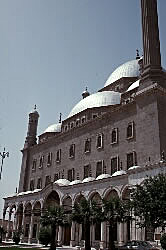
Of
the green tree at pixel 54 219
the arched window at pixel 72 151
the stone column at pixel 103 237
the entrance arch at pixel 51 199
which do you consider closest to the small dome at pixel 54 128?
the arched window at pixel 72 151

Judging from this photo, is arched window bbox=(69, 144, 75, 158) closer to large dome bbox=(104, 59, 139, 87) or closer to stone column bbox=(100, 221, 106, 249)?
stone column bbox=(100, 221, 106, 249)

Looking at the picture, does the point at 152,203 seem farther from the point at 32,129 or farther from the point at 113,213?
the point at 32,129

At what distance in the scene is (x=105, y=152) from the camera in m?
30.5

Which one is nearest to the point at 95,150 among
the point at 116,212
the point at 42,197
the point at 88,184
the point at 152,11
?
the point at 88,184

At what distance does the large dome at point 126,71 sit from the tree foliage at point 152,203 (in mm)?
25756

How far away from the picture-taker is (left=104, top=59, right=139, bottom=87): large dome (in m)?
40.8

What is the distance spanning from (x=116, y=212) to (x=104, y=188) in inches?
241

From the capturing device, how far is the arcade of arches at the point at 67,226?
78.2 ft

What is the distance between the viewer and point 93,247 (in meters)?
25.5

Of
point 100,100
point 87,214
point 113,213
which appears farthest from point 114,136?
point 113,213

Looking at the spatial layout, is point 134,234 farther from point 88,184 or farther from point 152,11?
point 152,11

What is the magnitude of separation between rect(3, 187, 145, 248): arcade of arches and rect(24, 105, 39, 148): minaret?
9679 mm

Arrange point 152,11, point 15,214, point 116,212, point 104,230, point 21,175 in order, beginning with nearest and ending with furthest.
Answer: point 116,212 < point 104,230 < point 152,11 < point 15,214 < point 21,175

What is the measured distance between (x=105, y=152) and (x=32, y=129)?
1793 cm
